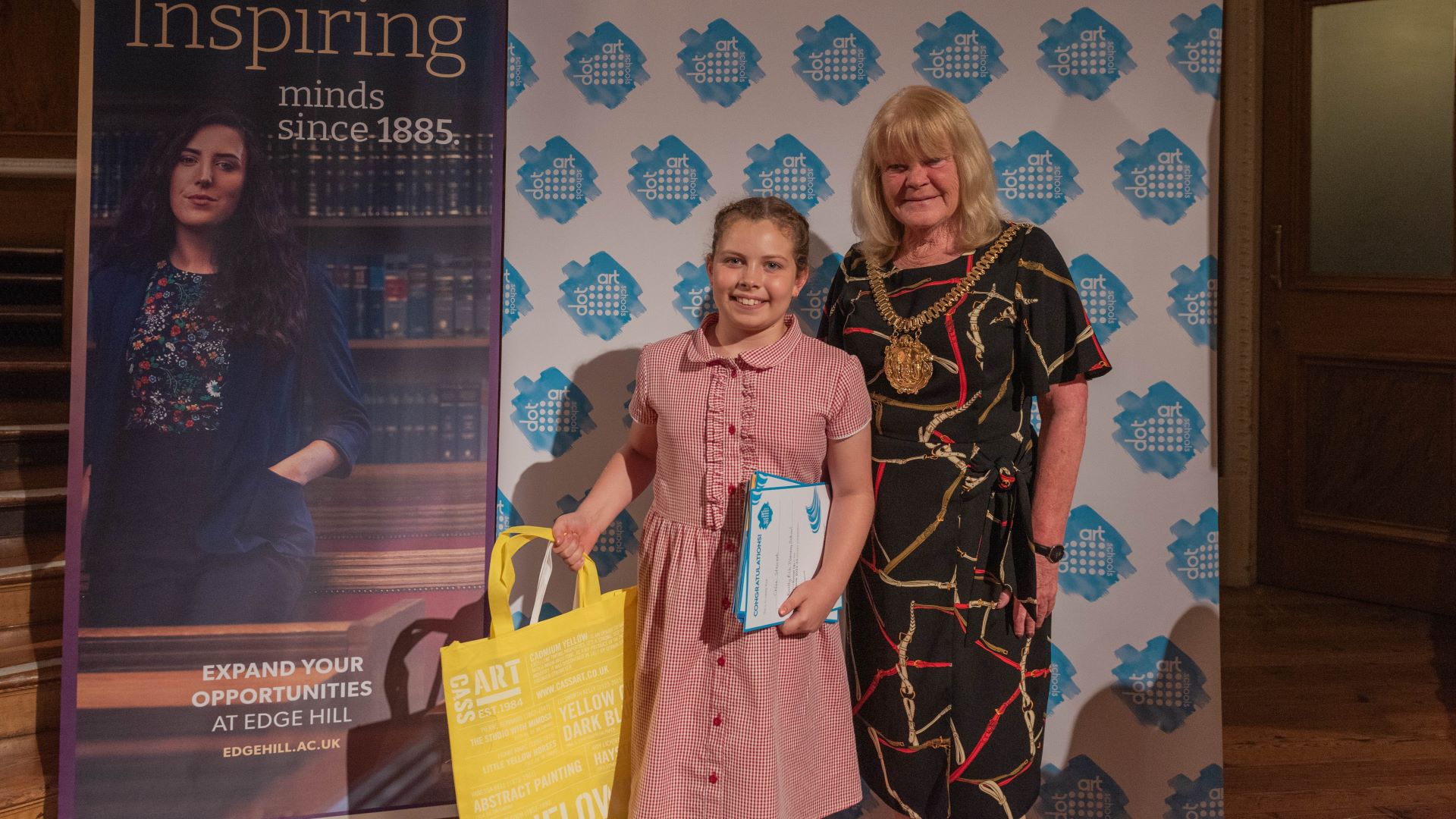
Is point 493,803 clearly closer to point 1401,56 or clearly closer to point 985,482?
point 985,482

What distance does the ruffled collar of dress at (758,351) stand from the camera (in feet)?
5.60

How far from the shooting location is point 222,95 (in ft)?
7.47

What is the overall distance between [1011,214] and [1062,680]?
42.4 inches

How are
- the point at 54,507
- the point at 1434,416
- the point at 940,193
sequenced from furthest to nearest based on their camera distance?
the point at 1434,416
the point at 54,507
the point at 940,193

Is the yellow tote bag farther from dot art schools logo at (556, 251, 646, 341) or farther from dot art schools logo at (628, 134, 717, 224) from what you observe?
dot art schools logo at (628, 134, 717, 224)

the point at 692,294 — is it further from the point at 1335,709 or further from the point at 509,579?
the point at 1335,709

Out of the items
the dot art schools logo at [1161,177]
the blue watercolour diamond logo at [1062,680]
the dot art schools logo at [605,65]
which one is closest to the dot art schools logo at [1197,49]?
the dot art schools logo at [1161,177]

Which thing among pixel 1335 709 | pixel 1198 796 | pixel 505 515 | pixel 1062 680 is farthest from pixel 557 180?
pixel 1335 709

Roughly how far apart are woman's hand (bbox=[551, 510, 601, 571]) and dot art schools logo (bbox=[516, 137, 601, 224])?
85 centimetres

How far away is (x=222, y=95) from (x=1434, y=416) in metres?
4.37

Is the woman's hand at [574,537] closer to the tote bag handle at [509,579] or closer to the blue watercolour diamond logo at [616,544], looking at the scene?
the tote bag handle at [509,579]

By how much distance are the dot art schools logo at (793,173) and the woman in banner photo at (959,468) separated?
51 centimetres

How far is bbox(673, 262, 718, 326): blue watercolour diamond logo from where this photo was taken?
244 cm

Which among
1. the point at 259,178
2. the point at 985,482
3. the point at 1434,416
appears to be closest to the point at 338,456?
the point at 259,178
